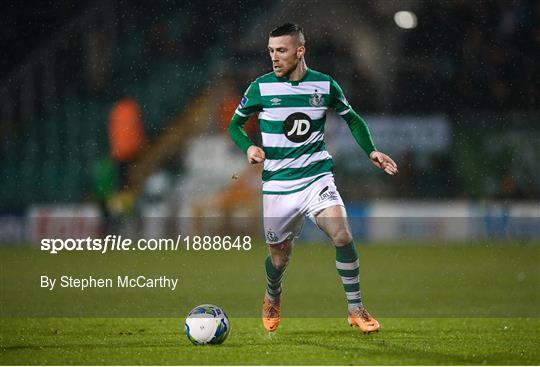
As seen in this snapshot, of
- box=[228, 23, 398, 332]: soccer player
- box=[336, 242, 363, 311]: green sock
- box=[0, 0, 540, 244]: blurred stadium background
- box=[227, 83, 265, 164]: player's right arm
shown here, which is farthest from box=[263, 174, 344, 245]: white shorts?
box=[0, 0, 540, 244]: blurred stadium background

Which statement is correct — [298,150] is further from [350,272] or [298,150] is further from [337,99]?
[350,272]

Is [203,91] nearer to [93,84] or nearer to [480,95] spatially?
[93,84]

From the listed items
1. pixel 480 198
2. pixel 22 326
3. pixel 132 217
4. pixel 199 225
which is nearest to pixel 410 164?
pixel 480 198

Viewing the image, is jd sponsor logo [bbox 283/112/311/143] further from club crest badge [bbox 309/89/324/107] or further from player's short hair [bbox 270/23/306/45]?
player's short hair [bbox 270/23/306/45]

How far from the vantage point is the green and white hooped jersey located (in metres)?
6.68

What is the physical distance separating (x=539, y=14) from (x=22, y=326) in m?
17.4

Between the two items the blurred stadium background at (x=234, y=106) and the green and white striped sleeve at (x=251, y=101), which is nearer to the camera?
the green and white striped sleeve at (x=251, y=101)

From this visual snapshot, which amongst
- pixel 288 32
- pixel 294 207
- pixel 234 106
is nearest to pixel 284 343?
pixel 294 207

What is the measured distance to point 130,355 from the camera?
601 cm

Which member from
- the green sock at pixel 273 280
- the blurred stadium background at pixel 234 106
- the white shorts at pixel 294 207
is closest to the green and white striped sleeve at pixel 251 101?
the white shorts at pixel 294 207

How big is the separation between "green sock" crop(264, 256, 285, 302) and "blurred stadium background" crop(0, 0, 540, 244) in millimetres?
11279

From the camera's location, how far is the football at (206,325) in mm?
6262

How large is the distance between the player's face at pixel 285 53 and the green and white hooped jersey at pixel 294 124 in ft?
0.25

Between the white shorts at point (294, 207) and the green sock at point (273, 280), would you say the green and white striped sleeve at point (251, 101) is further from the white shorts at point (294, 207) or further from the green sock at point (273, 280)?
the green sock at point (273, 280)
